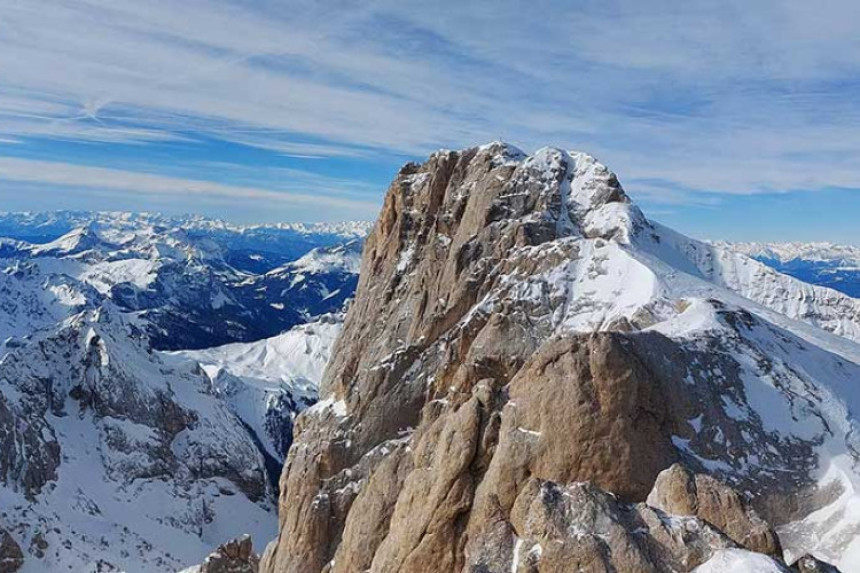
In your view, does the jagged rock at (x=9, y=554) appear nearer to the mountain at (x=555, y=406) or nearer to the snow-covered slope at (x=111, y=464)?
the snow-covered slope at (x=111, y=464)

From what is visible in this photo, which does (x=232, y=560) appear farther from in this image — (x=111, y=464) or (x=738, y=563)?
(x=111, y=464)

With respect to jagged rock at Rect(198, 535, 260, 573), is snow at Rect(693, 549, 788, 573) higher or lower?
higher

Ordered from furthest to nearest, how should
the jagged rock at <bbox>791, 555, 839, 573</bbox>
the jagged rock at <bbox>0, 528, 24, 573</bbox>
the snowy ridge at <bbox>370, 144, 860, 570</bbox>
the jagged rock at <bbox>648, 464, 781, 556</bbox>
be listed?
the jagged rock at <bbox>0, 528, 24, 573</bbox> → the snowy ridge at <bbox>370, 144, 860, 570</bbox> → the jagged rock at <bbox>648, 464, 781, 556</bbox> → the jagged rock at <bbox>791, 555, 839, 573</bbox>

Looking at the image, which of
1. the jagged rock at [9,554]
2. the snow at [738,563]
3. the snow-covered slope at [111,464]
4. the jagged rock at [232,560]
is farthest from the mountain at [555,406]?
the snow-covered slope at [111,464]

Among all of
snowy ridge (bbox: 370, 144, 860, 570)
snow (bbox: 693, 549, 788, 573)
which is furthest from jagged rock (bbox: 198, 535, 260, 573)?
snow (bbox: 693, 549, 788, 573)

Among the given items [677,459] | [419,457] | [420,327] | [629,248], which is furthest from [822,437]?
[420,327]

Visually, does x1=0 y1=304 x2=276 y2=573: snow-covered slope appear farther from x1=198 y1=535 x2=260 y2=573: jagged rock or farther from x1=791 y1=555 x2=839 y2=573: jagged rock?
x1=791 y1=555 x2=839 y2=573: jagged rock
